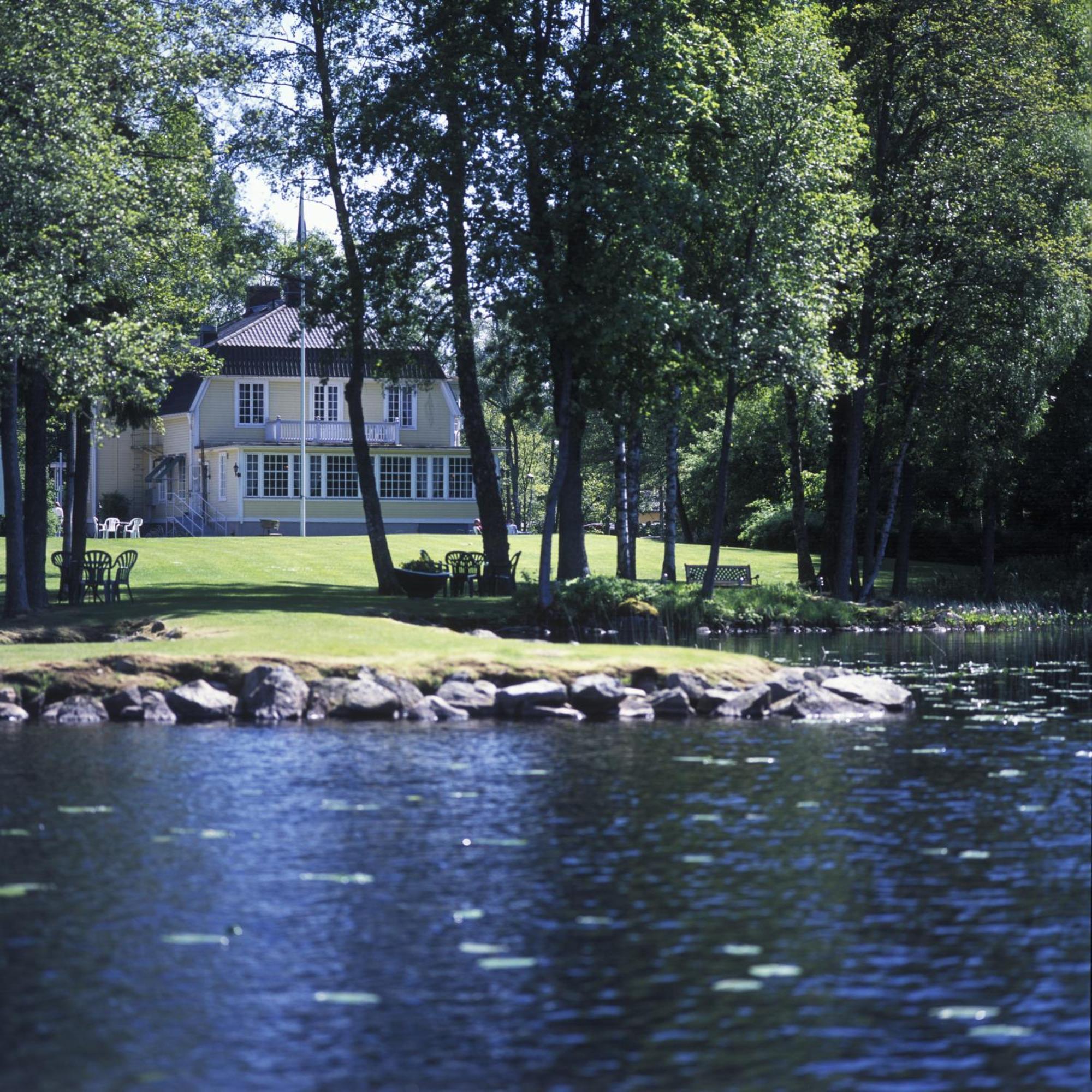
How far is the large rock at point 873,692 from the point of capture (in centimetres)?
1872

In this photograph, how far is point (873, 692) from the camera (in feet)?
62.0

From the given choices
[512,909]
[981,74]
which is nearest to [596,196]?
[981,74]

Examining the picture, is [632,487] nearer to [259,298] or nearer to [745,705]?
[745,705]

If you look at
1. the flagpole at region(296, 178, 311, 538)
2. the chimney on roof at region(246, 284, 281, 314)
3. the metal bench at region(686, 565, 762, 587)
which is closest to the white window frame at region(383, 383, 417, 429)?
the flagpole at region(296, 178, 311, 538)

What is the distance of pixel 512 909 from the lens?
9078mm

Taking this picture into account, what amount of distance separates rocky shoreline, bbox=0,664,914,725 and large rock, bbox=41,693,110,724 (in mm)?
15

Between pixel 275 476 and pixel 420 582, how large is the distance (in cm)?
3041

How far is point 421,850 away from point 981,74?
29666 mm

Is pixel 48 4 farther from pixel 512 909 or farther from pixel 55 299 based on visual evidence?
pixel 512 909

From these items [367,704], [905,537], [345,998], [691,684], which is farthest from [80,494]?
[345,998]

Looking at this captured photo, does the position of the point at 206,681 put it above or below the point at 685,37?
below

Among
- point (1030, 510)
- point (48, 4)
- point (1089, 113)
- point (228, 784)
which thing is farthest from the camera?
point (1030, 510)

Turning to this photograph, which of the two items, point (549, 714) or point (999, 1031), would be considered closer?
point (999, 1031)

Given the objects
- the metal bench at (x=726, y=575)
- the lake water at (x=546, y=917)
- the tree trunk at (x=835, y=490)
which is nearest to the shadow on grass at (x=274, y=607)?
the metal bench at (x=726, y=575)
